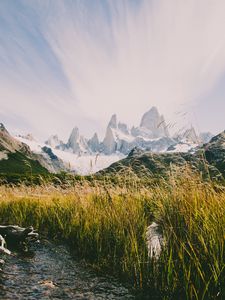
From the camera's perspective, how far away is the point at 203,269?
4.28 meters

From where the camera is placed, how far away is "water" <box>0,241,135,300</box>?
501 cm

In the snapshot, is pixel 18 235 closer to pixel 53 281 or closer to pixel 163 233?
pixel 53 281

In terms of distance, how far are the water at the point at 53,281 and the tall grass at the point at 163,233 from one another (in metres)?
0.30

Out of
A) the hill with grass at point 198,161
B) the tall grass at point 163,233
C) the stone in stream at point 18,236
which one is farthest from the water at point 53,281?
the hill with grass at point 198,161

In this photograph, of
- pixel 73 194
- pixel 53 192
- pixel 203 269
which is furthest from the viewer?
pixel 53 192

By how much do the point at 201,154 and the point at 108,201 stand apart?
3.41 meters

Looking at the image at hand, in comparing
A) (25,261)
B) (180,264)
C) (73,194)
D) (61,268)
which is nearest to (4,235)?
(25,261)

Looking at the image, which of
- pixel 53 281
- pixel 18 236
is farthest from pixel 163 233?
pixel 18 236

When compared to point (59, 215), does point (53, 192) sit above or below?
above

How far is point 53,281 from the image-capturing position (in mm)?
5703

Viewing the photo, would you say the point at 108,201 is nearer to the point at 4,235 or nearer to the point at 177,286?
the point at 4,235

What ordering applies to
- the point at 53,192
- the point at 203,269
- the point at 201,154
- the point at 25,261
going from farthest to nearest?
the point at 53,192 < the point at 25,261 < the point at 201,154 < the point at 203,269

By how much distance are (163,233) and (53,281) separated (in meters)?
2.11

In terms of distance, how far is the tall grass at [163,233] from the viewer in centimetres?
419
